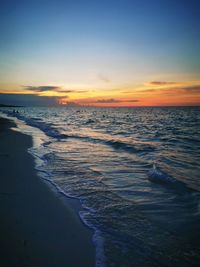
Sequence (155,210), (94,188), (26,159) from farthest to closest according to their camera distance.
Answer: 1. (26,159)
2. (94,188)
3. (155,210)

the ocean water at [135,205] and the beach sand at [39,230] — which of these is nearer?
the beach sand at [39,230]

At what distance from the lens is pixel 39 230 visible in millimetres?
3805

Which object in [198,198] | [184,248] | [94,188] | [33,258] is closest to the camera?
[33,258]

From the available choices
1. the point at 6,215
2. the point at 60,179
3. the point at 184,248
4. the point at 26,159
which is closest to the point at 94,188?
the point at 60,179

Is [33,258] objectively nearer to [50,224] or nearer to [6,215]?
[50,224]

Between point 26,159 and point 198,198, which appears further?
point 26,159

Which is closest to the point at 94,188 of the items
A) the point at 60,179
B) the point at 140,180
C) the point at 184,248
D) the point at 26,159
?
the point at 60,179

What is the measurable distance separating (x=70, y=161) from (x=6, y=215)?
206 inches

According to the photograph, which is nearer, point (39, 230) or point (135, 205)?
point (39, 230)

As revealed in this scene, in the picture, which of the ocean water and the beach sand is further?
the ocean water

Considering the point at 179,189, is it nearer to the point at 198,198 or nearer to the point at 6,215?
the point at 198,198

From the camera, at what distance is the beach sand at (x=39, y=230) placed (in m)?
3.10

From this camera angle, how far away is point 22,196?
5.26 m

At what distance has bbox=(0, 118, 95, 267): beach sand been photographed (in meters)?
3.10
